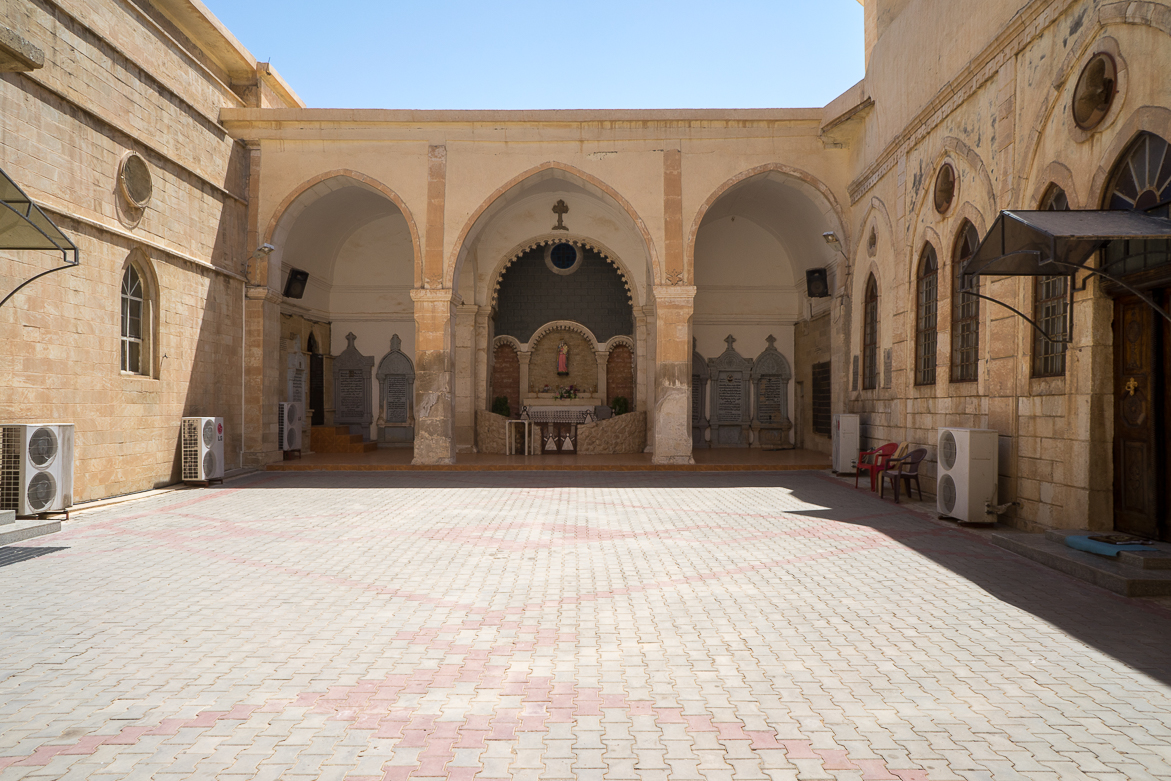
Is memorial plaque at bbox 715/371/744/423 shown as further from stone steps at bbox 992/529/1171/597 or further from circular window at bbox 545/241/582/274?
stone steps at bbox 992/529/1171/597

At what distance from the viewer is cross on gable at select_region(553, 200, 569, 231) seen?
18.1 metres

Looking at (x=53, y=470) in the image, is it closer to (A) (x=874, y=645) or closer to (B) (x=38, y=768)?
(B) (x=38, y=768)

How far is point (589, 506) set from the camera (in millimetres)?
9484

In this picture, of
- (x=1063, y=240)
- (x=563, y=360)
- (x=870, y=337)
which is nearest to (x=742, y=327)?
(x=563, y=360)

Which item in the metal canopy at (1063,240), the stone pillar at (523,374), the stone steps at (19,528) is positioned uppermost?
the metal canopy at (1063,240)

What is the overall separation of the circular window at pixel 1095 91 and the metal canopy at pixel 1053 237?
1.14m

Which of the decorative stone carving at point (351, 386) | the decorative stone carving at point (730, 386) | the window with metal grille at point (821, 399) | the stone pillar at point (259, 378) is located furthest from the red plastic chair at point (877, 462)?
the decorative stone carving at point (351, 386)

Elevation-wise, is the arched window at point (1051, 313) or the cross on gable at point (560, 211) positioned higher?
the cross on gable at point (560, 211)

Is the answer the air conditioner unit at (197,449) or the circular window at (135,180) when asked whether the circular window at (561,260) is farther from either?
the circular window at (135,180)

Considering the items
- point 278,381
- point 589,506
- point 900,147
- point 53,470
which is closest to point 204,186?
point 278,381

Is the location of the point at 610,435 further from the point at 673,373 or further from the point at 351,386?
the point at 351,386

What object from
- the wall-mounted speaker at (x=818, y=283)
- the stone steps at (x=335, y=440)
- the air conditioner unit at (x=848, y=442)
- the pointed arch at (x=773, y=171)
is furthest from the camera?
the stone steps at (x=335, y=440)

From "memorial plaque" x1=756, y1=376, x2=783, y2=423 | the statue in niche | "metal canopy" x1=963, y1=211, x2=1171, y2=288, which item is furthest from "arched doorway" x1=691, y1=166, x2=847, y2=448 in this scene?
"metal canopy" x1=963, y1=211, x2=1171, y2=288

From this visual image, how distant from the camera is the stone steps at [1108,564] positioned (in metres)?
5.12
